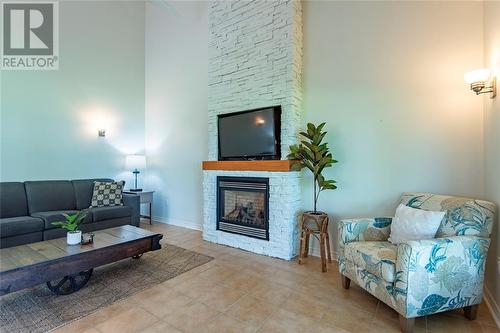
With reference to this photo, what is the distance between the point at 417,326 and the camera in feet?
A: 6.03

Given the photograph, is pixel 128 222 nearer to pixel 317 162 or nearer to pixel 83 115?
pixel 83 115

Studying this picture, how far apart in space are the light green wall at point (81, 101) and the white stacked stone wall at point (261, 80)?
2.21 meters

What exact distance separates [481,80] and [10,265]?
396cm

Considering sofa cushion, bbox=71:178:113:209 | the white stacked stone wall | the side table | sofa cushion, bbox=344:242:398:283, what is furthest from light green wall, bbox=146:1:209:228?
sofa cushion, bbox=344:242:398:283

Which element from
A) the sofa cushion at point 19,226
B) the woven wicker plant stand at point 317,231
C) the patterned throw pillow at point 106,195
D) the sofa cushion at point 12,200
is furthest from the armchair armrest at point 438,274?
the sofa cushion at point 12,200

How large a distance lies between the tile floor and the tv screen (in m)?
1.46

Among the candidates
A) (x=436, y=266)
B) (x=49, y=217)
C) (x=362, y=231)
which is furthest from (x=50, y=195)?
(x=436, y=266)

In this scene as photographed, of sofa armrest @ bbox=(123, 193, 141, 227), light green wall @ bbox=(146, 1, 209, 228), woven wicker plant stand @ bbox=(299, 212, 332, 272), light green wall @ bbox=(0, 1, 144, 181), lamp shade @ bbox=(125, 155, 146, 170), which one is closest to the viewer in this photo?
woven wicker plant stand @ bbox=(299, 212, 332, 272)

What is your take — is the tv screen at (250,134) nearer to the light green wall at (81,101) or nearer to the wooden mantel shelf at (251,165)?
the wooden mantel shelf at (251,165)

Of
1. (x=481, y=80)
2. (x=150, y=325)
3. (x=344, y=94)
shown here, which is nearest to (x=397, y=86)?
(x=344, y=94)

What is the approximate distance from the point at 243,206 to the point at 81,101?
3440mm

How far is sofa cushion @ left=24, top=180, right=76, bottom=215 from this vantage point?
3576 millimetres

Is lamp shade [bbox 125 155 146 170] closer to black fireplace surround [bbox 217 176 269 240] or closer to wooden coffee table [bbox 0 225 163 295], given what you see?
black fireplace surround [bbox 217 176 269 240]

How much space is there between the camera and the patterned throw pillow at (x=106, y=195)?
13.3ft
